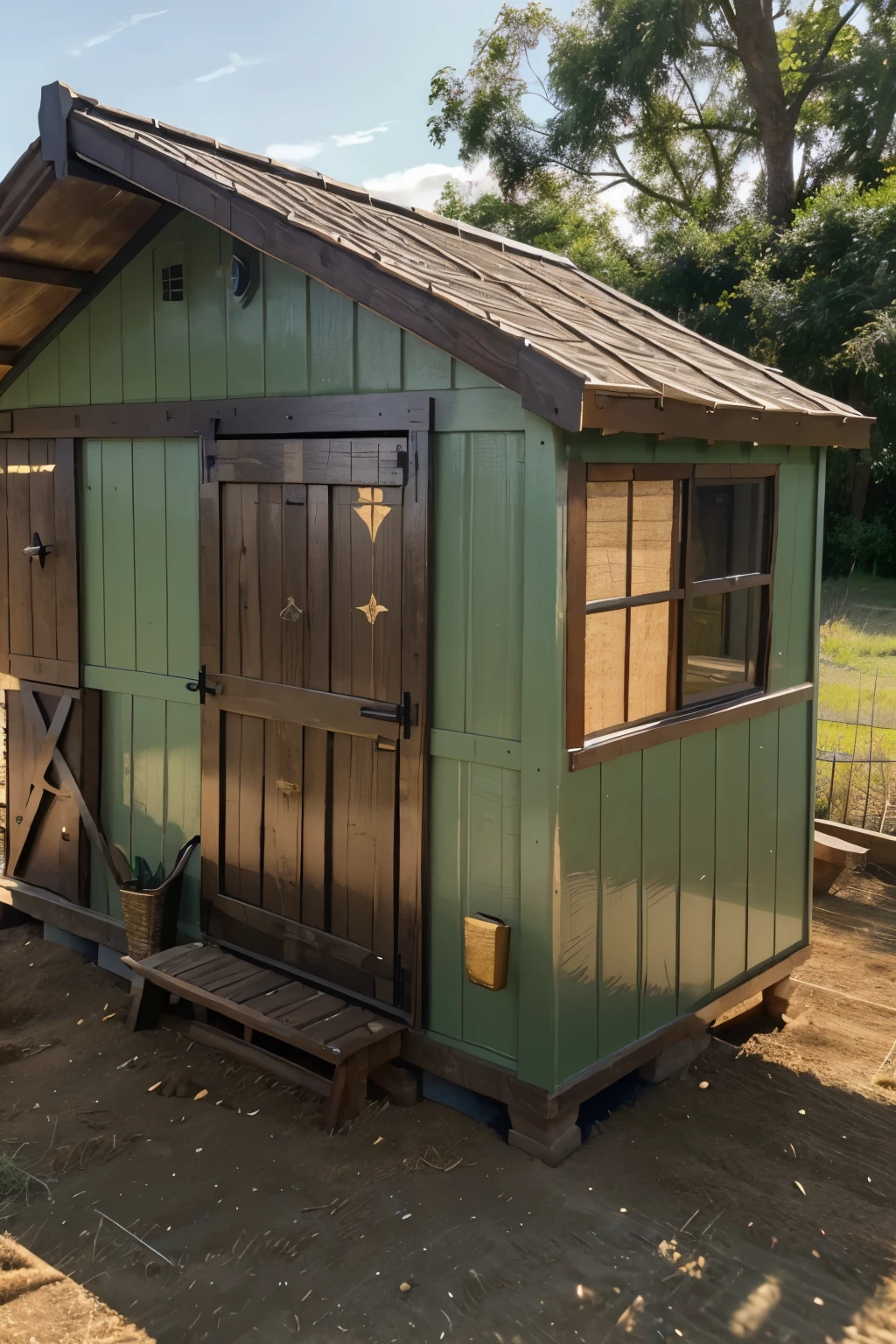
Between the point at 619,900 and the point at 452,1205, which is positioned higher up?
the point at 619,900

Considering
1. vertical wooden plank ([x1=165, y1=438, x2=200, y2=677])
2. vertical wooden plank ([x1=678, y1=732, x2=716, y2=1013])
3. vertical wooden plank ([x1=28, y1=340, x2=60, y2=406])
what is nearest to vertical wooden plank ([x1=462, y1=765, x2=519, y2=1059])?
vertical wooden plank ([x1=678, y1=732, x2=716, y2=1013])

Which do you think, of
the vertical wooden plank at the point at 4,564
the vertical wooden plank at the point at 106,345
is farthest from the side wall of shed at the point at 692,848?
the vertical wooden plank at the point at 4,564

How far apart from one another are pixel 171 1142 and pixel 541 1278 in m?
1.69

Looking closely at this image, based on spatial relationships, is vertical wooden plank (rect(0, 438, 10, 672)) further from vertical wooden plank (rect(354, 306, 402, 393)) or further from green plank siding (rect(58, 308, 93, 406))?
vertical wooden plank (rect(354, 306, 402, 393))

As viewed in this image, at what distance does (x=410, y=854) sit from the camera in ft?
16.0

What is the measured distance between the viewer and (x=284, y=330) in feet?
17.2

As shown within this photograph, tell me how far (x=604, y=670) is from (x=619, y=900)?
942 millimetres

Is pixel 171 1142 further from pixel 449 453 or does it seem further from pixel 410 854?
pixel 449 453

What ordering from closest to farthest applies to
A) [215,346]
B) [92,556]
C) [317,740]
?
[317,740], [215,346], [92,556]

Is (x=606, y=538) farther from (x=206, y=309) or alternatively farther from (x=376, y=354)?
(x=206, y=309)

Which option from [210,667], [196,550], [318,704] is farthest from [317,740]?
[196,550]

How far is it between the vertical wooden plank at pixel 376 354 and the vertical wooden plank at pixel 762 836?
2320 mm

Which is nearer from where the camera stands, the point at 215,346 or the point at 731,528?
the point at 731,528

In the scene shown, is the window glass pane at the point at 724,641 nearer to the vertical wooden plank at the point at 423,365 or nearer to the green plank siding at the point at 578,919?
the green plank siding at the point at 578,919
